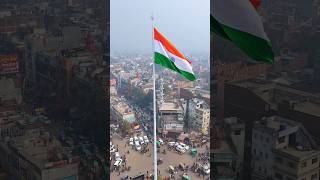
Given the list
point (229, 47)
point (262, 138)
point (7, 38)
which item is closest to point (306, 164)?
point (262, 138)

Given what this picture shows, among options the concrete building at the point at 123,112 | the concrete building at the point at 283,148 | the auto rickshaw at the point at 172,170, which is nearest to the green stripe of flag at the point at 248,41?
the concrete building at the point at 283,148

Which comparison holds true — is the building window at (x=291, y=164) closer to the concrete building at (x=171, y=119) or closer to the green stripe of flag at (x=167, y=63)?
the green stripe of flag at (x=167, y=63)

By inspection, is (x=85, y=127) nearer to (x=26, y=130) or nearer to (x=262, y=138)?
(x=26, y=130)

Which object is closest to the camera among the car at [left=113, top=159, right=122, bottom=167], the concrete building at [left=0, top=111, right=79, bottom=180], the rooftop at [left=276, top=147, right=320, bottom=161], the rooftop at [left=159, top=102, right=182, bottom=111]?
the rooftop at [left=276, top=147, right=320, bottom=161]

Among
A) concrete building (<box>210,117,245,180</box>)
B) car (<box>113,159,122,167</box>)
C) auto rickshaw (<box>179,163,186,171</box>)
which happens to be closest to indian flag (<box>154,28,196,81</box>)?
concrete building (<box>210,117,245,180</box>)

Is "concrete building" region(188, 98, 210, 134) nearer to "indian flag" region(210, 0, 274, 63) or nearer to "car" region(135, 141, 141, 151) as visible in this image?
"car" region(135, 141, 141, 151)

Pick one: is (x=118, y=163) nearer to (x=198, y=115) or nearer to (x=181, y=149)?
(x=181, y=149)

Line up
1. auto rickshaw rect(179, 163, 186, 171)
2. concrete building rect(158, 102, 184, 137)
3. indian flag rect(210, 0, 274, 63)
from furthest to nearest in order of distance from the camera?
concrete building rect(158, 102, 184, 137)
auto rickshaw rect(179, 163, 186, 171)
indian flag rect(210, 0, 274, 63)
